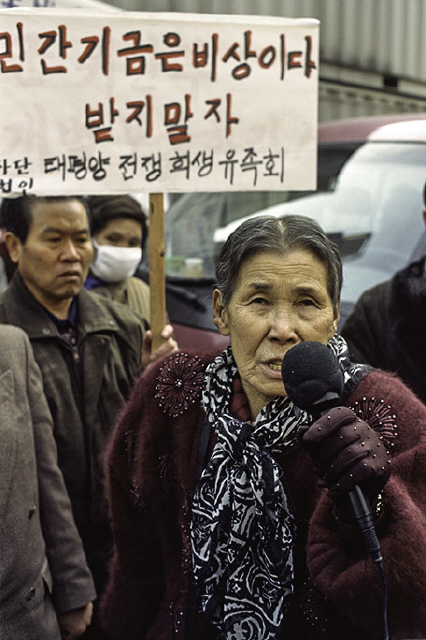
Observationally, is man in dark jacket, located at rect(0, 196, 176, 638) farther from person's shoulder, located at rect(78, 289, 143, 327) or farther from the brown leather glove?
the brown leather glove

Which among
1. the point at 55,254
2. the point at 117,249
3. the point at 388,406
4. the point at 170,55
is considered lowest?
the point at 117,249

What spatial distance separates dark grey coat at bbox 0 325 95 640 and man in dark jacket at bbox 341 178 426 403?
1236 millimetres

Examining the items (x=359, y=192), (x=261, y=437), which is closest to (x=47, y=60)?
(x=261, y=437)

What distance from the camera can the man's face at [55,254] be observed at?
10.6ft

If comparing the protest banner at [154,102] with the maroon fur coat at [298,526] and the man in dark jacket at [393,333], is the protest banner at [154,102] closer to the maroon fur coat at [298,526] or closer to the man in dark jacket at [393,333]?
the man in dark jacket at [393,333]

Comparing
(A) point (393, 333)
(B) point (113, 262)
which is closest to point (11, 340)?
(A) point (393, 333)

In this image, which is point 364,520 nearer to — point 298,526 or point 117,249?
point 298,526

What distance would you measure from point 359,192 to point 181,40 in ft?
7.18

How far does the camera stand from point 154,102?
9.77ft

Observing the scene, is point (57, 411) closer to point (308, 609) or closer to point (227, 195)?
point (308, 609)

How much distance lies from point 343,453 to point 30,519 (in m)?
1.27

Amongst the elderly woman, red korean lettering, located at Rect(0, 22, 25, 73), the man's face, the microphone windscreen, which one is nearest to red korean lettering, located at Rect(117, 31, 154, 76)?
red korean lettering, located at Rect(0, 22, 25, 73)

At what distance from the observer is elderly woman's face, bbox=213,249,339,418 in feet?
6.24

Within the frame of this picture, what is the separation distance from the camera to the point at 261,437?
6.18 ft
